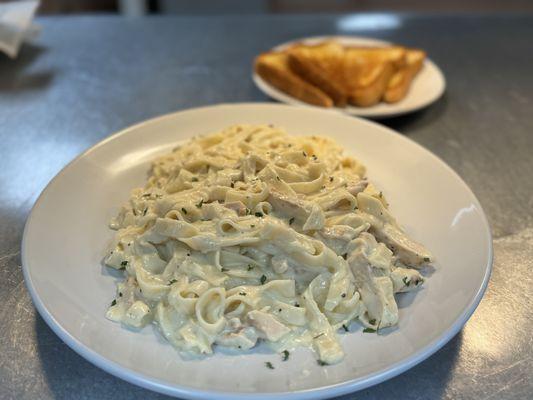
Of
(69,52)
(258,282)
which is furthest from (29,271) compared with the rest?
(69,52)

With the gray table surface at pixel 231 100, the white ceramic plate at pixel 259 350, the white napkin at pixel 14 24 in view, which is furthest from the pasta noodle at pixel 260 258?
the white napkin at pixel 14 24

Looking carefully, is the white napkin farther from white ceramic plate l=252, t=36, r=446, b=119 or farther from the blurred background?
the blurred background

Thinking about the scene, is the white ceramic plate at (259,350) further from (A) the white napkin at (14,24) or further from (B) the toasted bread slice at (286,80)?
(A) the white napkin at (14,24)

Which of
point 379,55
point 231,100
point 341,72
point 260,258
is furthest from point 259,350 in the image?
point 379,55

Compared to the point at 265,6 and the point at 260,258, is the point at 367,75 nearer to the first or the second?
the point at 260,258

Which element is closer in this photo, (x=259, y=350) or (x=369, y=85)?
(x=259, y=350)

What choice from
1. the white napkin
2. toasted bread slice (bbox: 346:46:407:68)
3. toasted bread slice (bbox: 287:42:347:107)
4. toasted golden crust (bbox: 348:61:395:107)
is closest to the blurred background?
the white napkin

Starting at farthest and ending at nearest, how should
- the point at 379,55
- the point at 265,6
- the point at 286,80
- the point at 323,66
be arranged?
the point at 265,6, the point at 379,55, the point at 323,66, the point at 286,80
